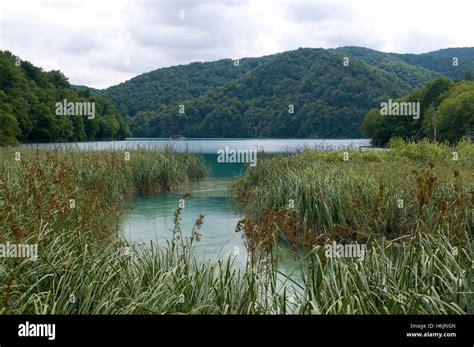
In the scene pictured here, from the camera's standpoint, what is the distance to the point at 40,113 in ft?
118

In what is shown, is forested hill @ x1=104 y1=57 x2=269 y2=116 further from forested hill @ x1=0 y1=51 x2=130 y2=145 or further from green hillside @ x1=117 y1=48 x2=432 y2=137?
forested hill @ x1=0 y1=51 x2=130 y2=145

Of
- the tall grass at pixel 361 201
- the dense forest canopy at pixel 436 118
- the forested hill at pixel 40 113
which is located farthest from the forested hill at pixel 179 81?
the tall grass at pixel 361 201

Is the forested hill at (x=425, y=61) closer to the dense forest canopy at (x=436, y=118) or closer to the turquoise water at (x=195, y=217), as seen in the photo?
the turquoise water at (x=195, y=217)

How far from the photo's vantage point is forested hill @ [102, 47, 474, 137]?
2019 cm

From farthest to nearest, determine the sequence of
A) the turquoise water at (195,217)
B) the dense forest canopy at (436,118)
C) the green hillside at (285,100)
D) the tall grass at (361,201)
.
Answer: the dense forest canopy at (436,118) → the green hillside at (285,100) → the turquoise water at (195,217) → the tall grass at (361,201)

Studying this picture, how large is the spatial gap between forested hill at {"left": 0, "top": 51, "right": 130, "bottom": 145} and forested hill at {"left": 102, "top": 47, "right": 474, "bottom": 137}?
473cm

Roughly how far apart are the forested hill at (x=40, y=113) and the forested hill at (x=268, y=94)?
186 inches

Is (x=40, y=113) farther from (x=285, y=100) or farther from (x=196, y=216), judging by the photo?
A: (x=196, y=216)

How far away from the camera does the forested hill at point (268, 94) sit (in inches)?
795

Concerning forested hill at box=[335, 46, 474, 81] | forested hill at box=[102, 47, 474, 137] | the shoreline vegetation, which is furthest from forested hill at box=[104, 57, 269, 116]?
the shoreline vegetation
